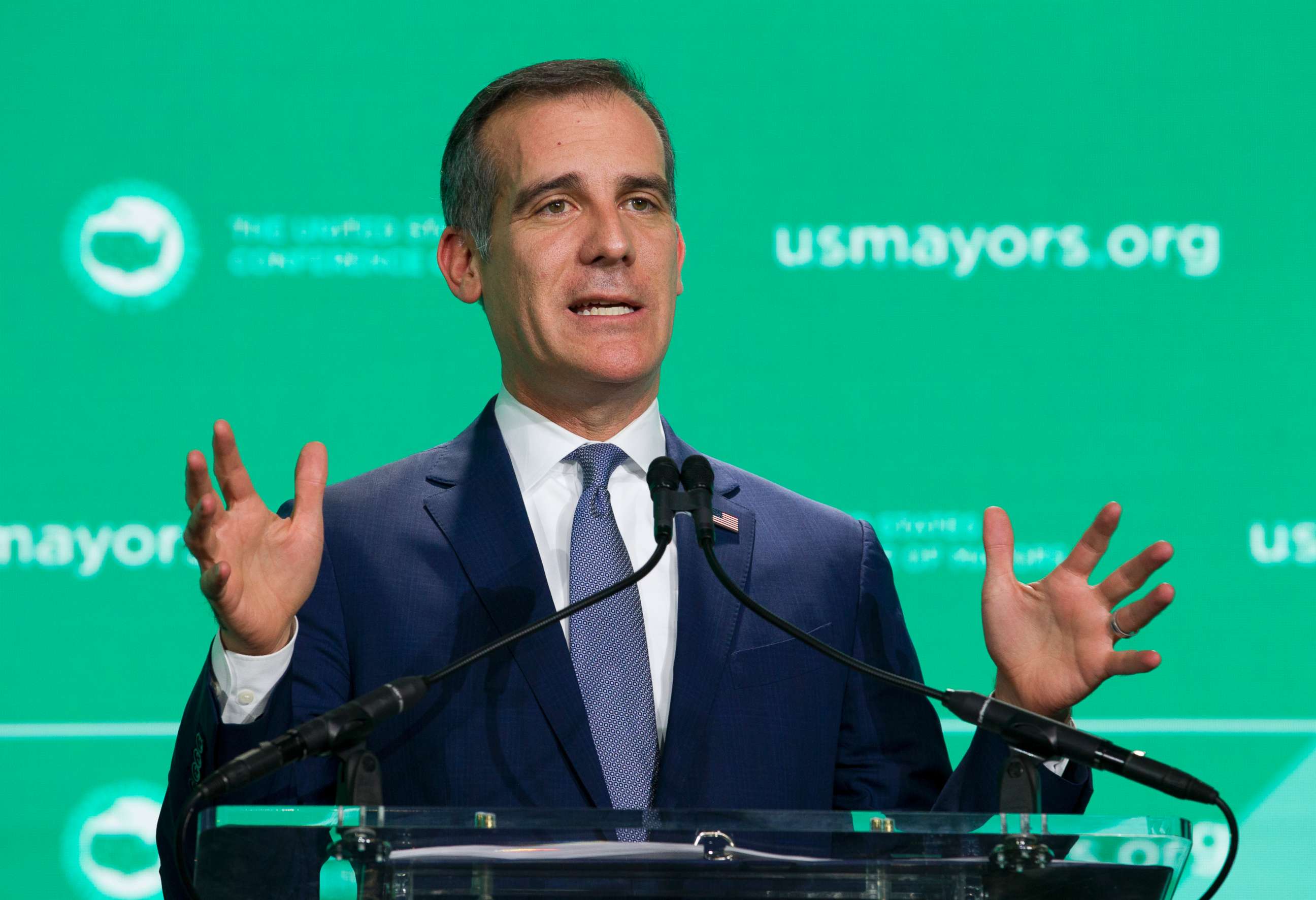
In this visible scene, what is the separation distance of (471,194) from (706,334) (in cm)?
88

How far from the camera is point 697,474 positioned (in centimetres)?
180

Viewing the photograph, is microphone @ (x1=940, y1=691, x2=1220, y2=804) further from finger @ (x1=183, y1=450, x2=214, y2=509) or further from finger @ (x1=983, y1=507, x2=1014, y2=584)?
finger @ (x1=183, y1=450, x2=214, y2=509)

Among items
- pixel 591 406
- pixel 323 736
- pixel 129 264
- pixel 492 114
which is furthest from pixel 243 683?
pixel 129 264

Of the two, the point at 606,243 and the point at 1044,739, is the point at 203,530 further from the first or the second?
the point at 1044,739

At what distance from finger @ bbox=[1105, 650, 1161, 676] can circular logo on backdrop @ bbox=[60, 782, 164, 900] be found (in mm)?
2079

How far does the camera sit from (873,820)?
1468 millimetres

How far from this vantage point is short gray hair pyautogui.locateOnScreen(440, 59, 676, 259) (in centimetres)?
246

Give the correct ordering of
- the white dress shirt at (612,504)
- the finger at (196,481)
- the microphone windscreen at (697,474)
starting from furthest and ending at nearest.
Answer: the white dress shirt at (612,504)
the microphone windscreen at (697,474)
the finger at (196,481)

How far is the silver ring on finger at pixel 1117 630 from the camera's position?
6.16 ft

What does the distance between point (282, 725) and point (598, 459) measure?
0.69m

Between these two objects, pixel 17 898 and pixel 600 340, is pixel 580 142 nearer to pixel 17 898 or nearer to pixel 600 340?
pixel 600 340

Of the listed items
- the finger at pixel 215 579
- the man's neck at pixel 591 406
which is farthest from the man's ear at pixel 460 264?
the finger at pixel 215 579

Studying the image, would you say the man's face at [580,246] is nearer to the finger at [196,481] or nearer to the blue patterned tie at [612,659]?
the blue patterned tie at [612,659]

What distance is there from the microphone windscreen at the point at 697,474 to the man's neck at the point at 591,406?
57 cm
